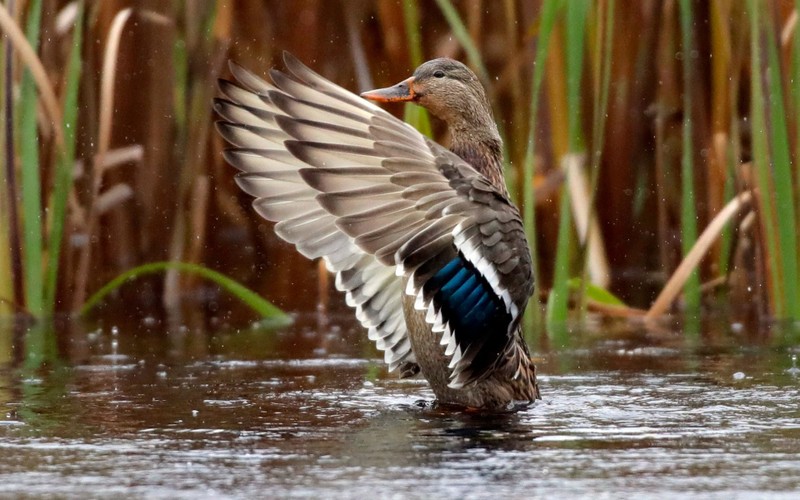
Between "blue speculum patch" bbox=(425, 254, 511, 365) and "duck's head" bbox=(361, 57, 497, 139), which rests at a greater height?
"duck's head" bbox=(361, 57, 497, 139)

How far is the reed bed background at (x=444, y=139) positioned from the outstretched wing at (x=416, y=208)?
73.6 inches

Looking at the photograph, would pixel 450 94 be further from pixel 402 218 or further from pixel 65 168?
pixel 65 168

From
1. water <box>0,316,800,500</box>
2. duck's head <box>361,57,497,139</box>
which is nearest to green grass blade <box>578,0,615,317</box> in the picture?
water <box>0,316,800,500</box>

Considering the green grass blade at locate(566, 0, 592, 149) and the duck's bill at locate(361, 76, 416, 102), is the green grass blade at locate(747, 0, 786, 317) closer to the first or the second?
the green grass blade at locate(566, 0, 592, 149)

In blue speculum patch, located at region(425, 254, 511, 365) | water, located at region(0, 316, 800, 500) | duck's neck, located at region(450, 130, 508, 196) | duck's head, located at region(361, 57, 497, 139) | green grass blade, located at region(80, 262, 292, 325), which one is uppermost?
duck's head, located at region(361, 57, 497, 139)

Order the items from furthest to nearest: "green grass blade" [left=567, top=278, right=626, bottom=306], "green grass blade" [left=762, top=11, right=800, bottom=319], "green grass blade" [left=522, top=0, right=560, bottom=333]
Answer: "green grass blade" [left=567, top=278, right=626, bottom=306], "green grass blade" [left=762, top=11, right=800, bottom=319], "green grass blade" [left=522, top=0, right=560, bottom=333]

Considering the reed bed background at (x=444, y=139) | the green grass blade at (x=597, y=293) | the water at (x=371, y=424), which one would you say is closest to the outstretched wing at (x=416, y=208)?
the water at (x=371, y=424)

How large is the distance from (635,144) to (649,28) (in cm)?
65

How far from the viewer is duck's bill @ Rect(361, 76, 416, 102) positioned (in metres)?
5.45

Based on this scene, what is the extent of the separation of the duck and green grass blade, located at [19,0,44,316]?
212 cm

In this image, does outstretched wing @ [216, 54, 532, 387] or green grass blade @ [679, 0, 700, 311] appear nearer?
outstretched wing @ [216, 54, 532, 387]

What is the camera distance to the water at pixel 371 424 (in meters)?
3.46

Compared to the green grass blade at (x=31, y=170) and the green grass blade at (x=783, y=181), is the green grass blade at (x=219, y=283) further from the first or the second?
the green grass blade at (x=783, y=181)

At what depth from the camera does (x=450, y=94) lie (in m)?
5.56
